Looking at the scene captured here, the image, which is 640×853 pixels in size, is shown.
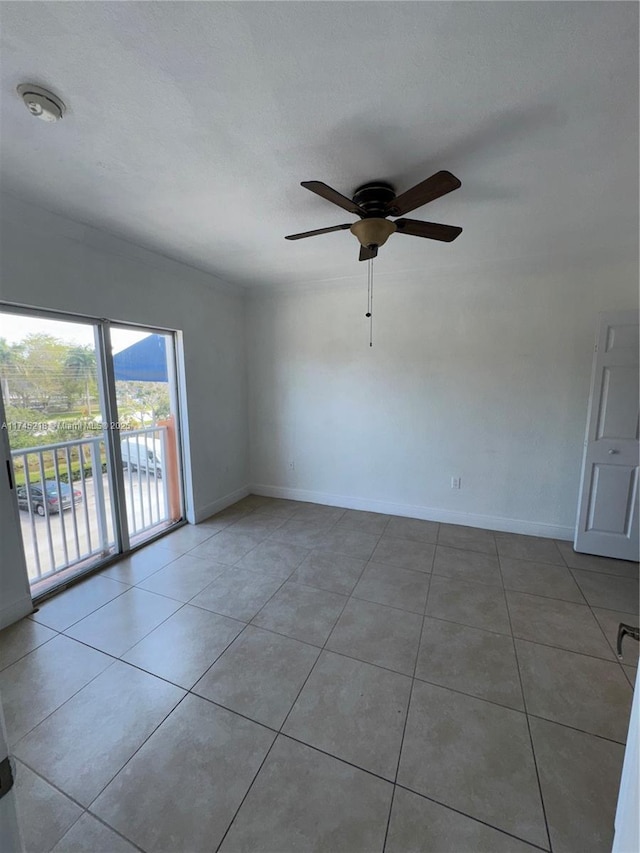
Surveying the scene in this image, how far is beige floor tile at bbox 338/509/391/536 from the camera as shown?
3.44 meters

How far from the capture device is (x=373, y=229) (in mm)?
1845

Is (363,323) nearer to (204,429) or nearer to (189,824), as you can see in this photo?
(204,429)

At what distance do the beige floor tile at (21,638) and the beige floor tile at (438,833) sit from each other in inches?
80.0

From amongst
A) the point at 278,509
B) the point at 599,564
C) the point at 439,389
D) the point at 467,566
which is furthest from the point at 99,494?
the point at 599,564

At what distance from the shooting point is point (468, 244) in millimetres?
2688

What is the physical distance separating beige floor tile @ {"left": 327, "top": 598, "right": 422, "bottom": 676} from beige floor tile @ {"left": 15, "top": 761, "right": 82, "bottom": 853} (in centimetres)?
120

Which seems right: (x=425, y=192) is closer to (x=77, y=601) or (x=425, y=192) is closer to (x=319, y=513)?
(x=319, y=513)

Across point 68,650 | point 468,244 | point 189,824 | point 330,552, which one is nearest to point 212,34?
point 468,244

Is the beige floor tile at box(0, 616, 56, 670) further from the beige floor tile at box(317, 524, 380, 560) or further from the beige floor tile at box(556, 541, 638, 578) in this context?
the beige floor tile at box(556, 541, 638, 578)

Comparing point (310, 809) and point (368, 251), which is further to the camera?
point (368, 251)

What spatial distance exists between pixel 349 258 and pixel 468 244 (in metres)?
0.98

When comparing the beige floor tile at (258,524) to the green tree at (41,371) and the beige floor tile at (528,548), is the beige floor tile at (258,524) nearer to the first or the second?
the green tree at (41,371)

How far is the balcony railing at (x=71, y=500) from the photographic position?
7.96ft

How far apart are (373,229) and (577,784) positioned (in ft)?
8.52
